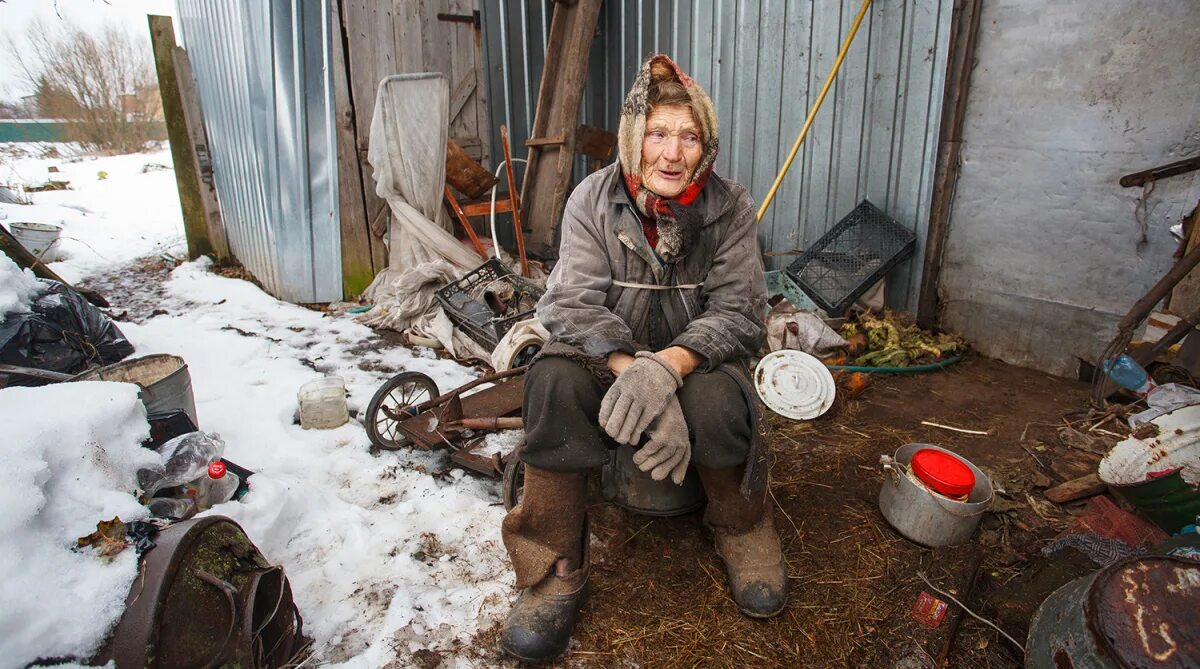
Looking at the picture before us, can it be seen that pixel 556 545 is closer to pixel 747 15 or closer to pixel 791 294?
pixel 791 294

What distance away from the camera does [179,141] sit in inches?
297

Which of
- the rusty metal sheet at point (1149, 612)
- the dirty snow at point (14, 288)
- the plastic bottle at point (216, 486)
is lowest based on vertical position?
the plastic bottle at point (216, 486)

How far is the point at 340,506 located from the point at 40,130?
18.8 metres

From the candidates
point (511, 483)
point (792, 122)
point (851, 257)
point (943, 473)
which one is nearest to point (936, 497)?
point (943, 473)

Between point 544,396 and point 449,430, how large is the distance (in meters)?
1.31

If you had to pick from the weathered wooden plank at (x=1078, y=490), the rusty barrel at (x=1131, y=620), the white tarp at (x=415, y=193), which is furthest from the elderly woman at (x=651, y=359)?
the white tarp at (x=415, y=193)

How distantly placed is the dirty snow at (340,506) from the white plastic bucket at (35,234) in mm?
2960

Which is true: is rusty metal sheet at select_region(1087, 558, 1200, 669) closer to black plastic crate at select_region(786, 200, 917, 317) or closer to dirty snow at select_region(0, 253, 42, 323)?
black plastic crate at select_region(786, 200, 917, 317)

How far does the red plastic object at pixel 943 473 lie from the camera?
2.38 m

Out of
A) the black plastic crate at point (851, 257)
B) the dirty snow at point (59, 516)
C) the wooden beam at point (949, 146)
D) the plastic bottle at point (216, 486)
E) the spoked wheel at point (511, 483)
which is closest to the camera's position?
the dirty snow at point (59, 516)

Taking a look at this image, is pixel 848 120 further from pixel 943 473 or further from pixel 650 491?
pixel 650 491

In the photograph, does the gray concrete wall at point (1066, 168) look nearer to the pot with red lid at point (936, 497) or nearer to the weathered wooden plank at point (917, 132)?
the weathered wooden plank at point (917, 132)

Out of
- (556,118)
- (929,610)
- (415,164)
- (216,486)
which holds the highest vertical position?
(556,118)

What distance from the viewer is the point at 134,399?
216cm
